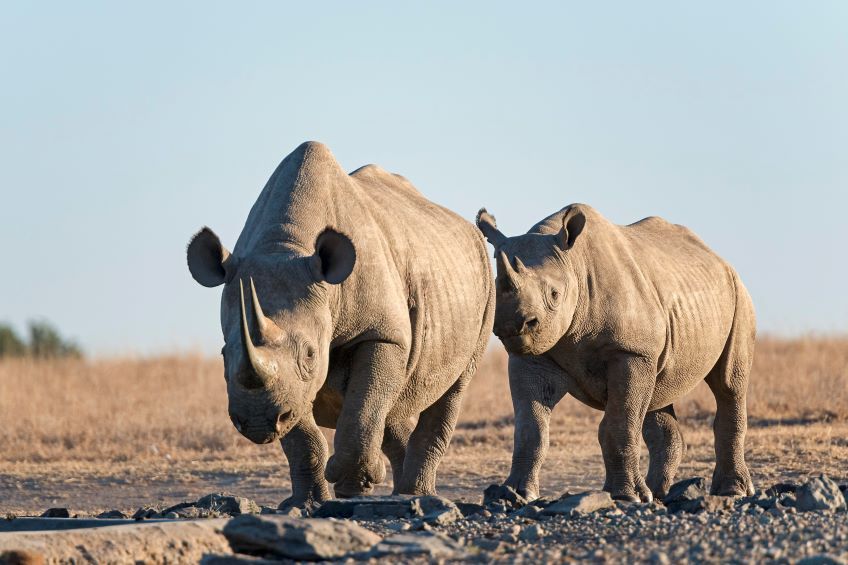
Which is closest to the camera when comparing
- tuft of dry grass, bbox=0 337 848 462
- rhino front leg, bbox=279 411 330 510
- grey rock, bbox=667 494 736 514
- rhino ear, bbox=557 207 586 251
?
grey rock, bbox=667 494 736 514

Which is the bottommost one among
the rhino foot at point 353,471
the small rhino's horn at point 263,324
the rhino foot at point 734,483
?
the rhino foot at point 734,483

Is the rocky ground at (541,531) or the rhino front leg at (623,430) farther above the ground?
the rhino front leg at (623,430)

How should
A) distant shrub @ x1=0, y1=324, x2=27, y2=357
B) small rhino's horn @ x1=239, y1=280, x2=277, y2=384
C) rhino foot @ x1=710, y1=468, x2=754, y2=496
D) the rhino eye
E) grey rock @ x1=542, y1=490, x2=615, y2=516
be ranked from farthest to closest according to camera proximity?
distant shrub @ x1=0, y1=324, x2=27, y2=357, rhino foot @ x1=710, y1=468, x2=754, y2=496, the rhino eye, grey rock @ x1=542, y1=490, x2=615, y2=516, small rhino's horn @ x1=239, y1=280, x2=277, y2=384

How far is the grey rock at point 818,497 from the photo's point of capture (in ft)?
22.8

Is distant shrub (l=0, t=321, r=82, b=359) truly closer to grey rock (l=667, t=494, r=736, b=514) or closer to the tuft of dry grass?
the tuft of dry grass

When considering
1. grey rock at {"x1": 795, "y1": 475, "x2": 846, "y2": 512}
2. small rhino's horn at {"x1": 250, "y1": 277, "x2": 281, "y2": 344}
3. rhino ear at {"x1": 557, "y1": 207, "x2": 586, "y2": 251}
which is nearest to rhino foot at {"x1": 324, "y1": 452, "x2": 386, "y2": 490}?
small rhino's horn at {"x1": 250, "y1": 277, "x2": 281, "y2": 344}

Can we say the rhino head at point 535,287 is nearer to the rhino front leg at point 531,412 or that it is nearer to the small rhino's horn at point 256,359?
the rhino front leg at point 531,412

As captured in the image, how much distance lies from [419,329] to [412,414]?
2.11 ft

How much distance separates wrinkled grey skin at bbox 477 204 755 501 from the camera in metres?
9.02

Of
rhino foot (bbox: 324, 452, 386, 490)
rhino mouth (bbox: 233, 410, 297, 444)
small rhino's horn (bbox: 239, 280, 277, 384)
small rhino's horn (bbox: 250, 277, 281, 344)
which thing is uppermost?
small rhino's horn (bbox: 250, 277, 281, 344)

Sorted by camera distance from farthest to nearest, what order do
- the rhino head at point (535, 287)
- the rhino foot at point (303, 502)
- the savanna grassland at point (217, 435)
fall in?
the savanna grassland at point (217, 435) → the rhino head at point (535, 287) → the rhino foot at point (303, 502)

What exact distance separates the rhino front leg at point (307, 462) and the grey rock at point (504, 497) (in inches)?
33.2

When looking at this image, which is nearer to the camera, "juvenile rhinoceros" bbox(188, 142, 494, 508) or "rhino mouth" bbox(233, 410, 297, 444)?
"rhino mouth" bbox(233, 410, 297, 444)

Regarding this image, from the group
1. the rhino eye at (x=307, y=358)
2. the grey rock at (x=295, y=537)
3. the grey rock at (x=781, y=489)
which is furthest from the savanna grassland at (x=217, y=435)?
the grey rock at (x=295, y=537)
